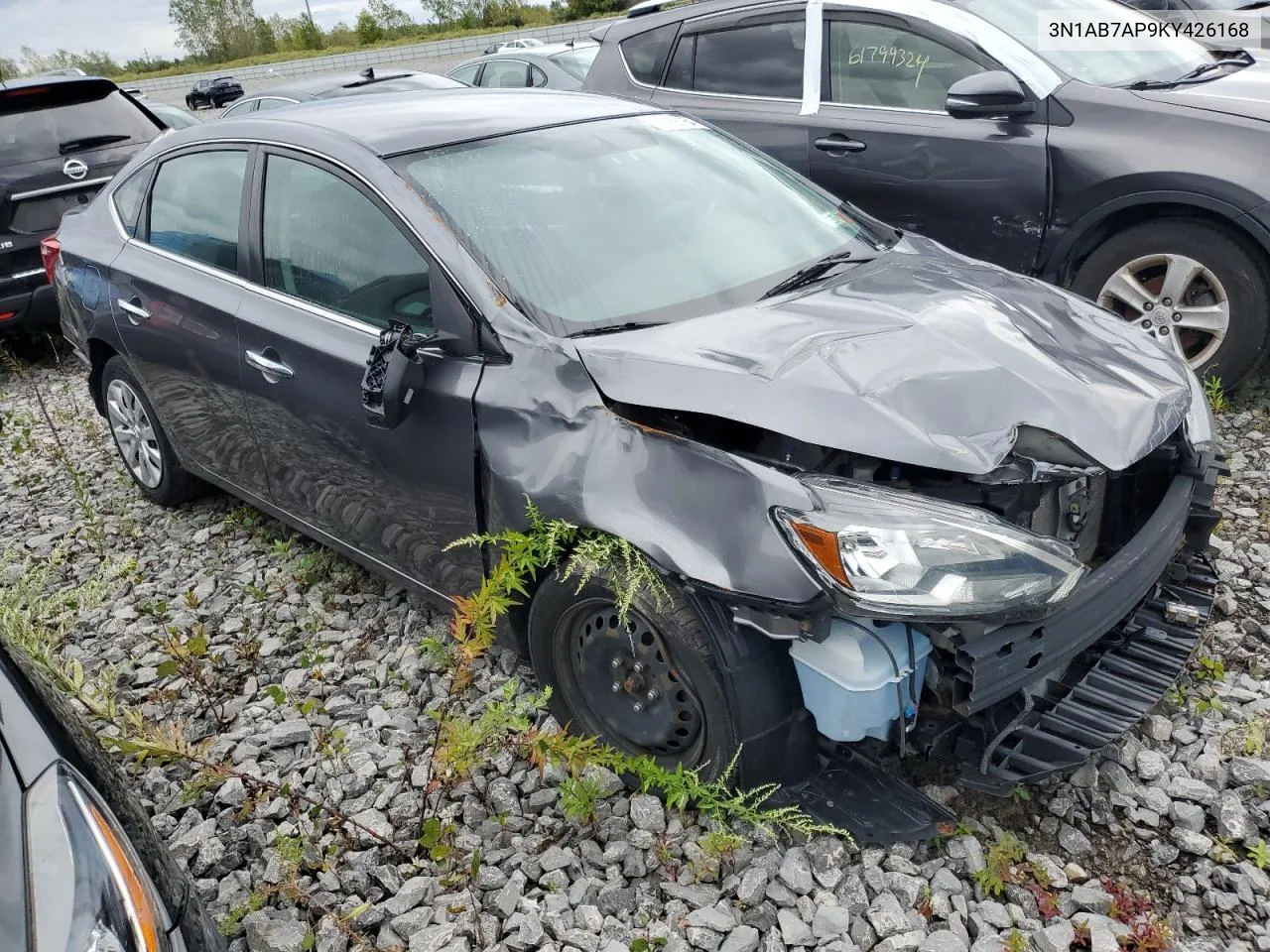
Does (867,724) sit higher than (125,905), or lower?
lower

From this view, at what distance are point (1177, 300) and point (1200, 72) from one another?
1.22 metres

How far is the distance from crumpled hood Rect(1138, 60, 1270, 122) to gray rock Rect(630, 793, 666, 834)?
355cm

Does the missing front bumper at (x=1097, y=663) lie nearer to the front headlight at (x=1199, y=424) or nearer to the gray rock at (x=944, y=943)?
the front headlight at (x=1199, y=424)

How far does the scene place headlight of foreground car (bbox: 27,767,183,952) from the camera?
1354 millimetres

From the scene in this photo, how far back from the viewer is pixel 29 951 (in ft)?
4.27

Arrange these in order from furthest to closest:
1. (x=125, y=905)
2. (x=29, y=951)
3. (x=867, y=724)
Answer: (x=867, y=724) < (x=125, y=905) < (x=29, y=951)

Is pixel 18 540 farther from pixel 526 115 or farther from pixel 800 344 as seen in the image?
pixel 800 344

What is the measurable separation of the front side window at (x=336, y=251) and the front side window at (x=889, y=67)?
2.87 metres

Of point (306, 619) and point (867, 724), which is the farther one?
point (306, 619)

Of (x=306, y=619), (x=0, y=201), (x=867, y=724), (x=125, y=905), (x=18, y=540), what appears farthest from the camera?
(x=0, y=201)

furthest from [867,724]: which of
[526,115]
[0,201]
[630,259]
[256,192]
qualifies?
[0,201]

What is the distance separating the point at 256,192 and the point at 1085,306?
259cm

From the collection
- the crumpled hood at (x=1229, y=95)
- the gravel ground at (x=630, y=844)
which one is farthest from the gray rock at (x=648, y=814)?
the crumpled hood at (x=1229, y=95)

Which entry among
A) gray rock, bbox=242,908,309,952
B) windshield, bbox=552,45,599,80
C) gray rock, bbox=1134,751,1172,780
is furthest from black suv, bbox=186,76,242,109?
gray rock, bbox=1134,751,1172,780
